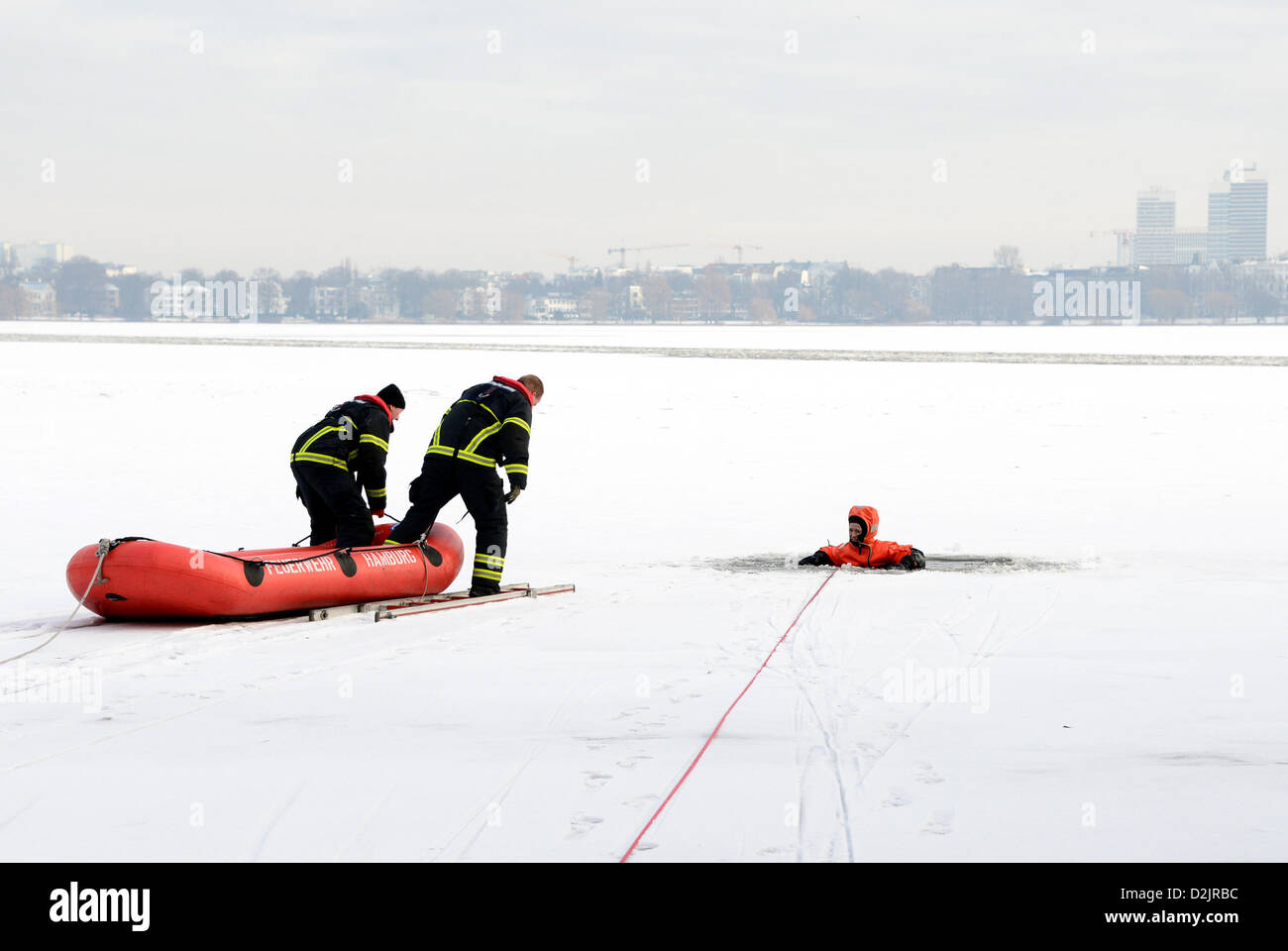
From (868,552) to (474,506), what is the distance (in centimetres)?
251

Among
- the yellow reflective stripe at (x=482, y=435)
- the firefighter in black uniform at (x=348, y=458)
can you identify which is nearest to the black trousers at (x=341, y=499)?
the firefighter in black uniform at (x=348, y=458)

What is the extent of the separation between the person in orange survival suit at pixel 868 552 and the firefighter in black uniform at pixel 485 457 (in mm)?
2137

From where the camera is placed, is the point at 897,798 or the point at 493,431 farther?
the point at 493,431

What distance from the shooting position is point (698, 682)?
215 inches

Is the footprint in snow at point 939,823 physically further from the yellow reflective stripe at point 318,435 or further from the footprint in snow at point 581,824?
the yellow reflective stripe at point 318,435

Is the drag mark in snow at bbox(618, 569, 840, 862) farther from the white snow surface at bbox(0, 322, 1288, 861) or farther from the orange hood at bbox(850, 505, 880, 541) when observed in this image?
the orange hood at bbox(850, 505, 880, 541)

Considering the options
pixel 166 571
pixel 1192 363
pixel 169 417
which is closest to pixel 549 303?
pixel 1192 363

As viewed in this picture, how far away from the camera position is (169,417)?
1728 cm

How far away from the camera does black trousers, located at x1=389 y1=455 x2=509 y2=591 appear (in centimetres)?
743

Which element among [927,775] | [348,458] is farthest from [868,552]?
[927,775]

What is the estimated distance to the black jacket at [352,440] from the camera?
725 centimetres

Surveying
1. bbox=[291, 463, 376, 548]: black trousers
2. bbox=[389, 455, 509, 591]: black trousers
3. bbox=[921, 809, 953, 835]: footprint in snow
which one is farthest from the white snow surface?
bbox=[291, 463, 376, 548]: black trousers

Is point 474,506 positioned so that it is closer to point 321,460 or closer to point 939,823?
point 321,460
